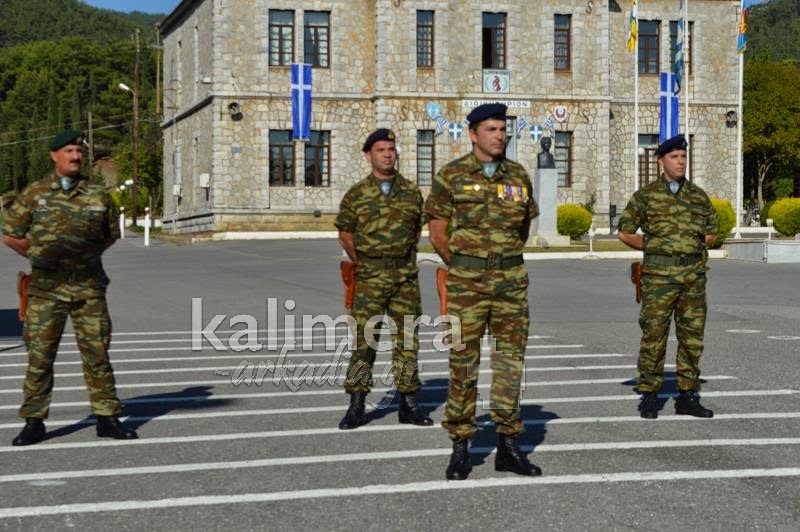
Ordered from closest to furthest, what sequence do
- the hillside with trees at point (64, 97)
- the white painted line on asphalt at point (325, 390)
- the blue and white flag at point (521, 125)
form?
the white painted line on asphalt at point (325, 390), the blue and white flag at point (521, 125), the hillside with trees at point (64, 97)

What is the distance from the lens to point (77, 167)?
313 inches

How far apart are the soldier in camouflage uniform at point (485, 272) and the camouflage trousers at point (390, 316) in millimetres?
1542

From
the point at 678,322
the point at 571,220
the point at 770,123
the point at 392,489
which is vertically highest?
the point at 770,123

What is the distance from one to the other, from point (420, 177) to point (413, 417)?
38.7 metres

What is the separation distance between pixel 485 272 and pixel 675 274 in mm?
2560

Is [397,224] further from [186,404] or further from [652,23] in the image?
[652,23]

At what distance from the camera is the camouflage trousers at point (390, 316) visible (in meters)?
8.44

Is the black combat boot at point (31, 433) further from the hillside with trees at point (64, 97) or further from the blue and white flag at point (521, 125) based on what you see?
the hillside with trees at point (64, 97)

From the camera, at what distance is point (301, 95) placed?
45.0 m

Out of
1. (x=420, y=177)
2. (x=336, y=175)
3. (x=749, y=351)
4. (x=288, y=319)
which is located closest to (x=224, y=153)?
(x=336, y=175)

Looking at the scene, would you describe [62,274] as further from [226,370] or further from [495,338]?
[226,370]

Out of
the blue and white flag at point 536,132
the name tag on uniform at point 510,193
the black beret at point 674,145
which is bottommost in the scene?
the name tag on uniform at point 510,193

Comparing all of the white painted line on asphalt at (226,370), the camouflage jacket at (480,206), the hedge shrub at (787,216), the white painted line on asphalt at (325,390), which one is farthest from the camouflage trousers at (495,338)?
the hedge shrub at (787,216)

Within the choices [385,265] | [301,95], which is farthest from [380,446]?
[301,95]
